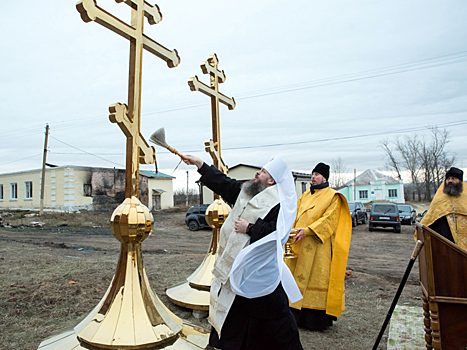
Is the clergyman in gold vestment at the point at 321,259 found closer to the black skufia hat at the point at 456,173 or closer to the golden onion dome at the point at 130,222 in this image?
the black skufia hat at the point at 456,173

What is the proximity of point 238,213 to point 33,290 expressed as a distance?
343 centimetres

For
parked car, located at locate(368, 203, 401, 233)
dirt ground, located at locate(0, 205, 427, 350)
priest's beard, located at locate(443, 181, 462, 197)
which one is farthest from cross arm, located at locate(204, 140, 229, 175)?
parked car, located at locate(368, 203, 401, 233)

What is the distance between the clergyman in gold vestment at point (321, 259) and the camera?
13.4 ft

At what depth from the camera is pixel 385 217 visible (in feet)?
63.2

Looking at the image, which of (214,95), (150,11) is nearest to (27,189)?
(214,95)

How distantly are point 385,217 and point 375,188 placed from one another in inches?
1431

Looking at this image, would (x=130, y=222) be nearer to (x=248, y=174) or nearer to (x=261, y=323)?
(x=261, y=323)

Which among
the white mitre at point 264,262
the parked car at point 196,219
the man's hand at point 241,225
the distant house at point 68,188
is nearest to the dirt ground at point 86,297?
the white mitre at point 264,262

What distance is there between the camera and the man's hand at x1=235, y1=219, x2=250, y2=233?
104 inches

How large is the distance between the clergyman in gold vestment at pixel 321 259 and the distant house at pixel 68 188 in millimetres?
20653

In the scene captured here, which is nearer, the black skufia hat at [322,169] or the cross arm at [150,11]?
the cross arm at [150,11]

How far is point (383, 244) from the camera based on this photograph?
48.7 ft

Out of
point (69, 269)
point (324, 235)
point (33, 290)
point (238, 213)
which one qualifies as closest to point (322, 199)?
point (324, 235)

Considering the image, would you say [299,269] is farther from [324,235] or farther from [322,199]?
[322,199]
